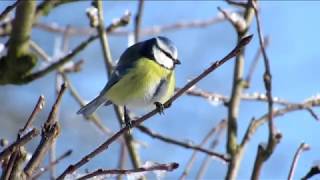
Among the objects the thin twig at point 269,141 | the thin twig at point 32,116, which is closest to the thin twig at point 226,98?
the thin twig at point 269,141

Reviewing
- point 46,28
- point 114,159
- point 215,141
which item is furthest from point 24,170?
point 114,159

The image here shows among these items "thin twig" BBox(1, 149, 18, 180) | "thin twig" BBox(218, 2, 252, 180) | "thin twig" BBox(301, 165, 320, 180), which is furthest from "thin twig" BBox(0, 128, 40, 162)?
"thin twig" BBox(218, 2, 252, 180)

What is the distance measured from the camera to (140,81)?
154 centimetres

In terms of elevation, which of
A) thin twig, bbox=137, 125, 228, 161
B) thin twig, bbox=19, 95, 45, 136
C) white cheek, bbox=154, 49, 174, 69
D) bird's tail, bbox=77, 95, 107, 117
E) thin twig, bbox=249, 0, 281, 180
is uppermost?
white cheek, bbox=154, 49, 174, 69

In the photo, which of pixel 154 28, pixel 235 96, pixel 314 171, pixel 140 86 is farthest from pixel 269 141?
pixel 154 28

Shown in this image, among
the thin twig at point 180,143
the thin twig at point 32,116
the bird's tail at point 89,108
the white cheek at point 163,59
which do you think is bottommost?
the thin twig at point 32,116

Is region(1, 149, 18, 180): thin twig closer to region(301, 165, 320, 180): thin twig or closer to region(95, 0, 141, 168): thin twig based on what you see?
region(301, 165, 320, 180): thin twig

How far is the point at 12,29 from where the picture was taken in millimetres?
1264

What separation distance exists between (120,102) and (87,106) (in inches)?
4.7

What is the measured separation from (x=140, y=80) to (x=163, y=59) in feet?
0.34

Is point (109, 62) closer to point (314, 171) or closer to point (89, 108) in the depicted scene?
point (89, 108)

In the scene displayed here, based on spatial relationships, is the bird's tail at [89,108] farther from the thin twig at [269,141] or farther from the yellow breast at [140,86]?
the thin twig at [269,141]

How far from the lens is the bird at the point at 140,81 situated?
1.49 metres

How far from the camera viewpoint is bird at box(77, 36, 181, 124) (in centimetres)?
149
